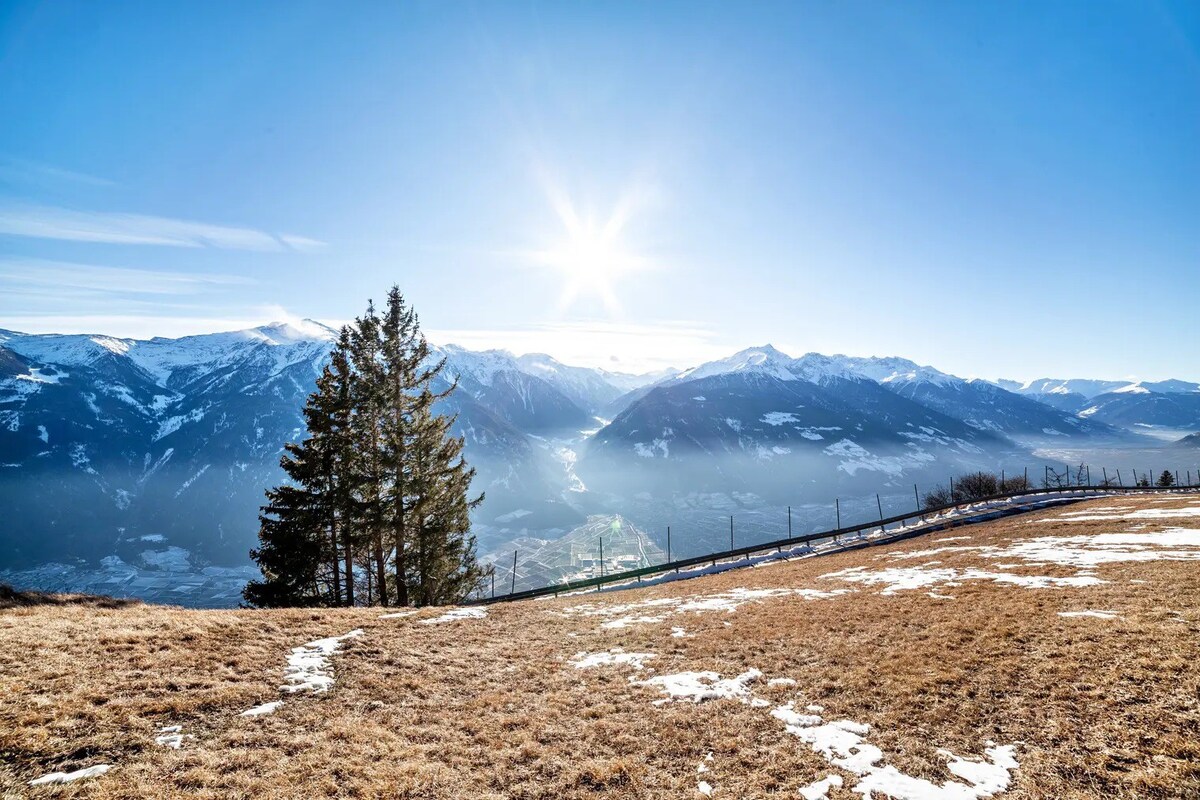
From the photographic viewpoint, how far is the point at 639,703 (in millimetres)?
10711

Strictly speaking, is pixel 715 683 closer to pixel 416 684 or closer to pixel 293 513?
pixel 416 684

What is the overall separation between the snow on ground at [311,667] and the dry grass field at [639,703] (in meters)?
0.17

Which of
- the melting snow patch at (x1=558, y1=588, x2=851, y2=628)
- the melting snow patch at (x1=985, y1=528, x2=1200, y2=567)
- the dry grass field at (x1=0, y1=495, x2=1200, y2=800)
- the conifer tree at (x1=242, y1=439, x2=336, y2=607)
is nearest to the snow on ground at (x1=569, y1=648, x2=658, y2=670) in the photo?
the dry grass field at (x1=0, y1=495, x2=1200, y2=800)

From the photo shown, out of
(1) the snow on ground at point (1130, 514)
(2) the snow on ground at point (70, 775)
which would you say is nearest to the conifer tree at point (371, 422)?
(2) the snow on ground at point (70, 775)

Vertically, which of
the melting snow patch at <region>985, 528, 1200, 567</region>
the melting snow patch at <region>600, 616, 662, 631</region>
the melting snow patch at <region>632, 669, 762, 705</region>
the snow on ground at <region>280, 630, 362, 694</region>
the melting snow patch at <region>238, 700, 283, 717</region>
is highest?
the melting snow patch at <region>238, 700, 283, 717</region>

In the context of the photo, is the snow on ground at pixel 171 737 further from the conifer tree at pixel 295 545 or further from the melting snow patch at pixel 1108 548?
the melting snow patch at pixel 1108 548

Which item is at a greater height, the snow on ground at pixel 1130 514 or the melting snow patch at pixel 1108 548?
the melting snow patch at pixel 1108 548

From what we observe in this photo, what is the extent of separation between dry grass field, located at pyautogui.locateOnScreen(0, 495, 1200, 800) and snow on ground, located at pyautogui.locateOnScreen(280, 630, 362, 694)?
0.17 m

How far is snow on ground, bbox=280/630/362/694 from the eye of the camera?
11176mm

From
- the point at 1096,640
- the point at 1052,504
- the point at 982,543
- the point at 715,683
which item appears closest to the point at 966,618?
the point at 1096,640

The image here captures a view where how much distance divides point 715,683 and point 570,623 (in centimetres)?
897

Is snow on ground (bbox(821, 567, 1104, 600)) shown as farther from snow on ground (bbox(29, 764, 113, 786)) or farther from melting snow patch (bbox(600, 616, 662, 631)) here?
snow on ground (bbox(29, 764, 113, 786))

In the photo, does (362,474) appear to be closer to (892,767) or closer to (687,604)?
(687,604)

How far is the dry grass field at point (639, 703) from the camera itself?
7250 millimetres
